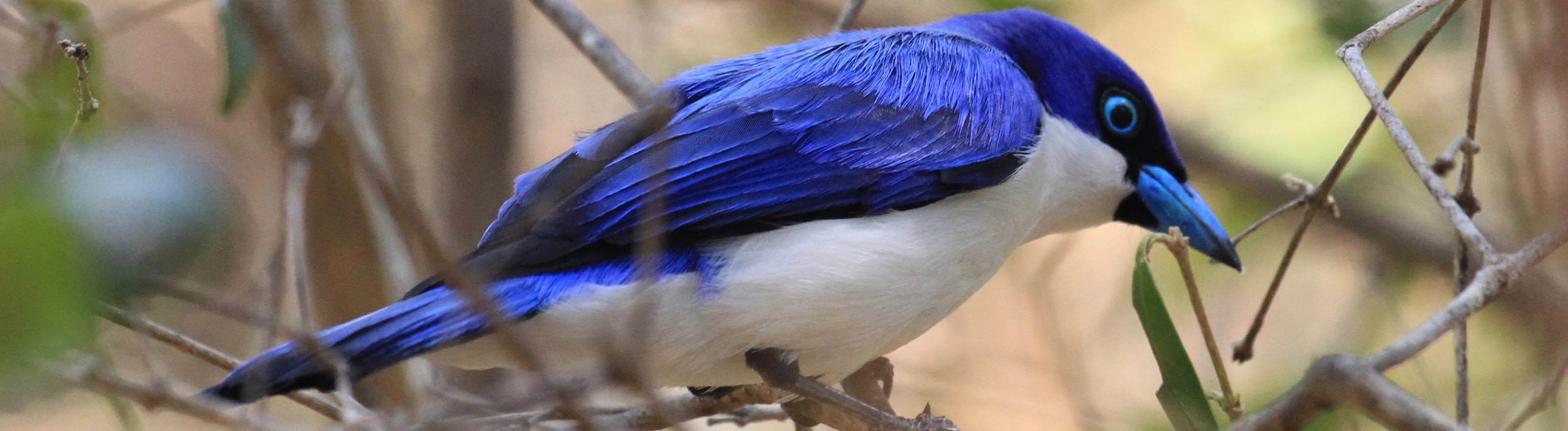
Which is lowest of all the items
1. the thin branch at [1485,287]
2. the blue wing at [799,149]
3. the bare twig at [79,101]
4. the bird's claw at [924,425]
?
the thin branch at [1485,287]

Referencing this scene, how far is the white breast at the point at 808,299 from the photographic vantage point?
2.08m

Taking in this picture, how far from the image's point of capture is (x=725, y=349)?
219cm

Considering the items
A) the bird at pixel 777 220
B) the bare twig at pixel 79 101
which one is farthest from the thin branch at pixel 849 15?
the bare twig at pixel 79 101

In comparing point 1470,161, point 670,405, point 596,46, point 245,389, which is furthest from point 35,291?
point 1470,161

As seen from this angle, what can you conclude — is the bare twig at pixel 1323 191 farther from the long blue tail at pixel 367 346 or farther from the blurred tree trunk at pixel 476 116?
the blurred tree trunk at pixel 476 116

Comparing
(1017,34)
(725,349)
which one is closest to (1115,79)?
(1017,34)

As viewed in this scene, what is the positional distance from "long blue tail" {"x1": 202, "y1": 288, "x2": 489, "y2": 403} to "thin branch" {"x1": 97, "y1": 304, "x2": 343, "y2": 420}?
3.5 inches

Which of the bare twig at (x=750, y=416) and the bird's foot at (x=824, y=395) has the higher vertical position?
the bare twig at (x=750, y=416)

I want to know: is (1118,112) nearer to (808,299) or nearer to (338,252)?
(808,299)

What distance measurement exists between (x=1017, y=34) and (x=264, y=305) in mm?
1880

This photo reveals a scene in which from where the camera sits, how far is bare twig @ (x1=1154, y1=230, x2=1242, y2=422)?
2.13m

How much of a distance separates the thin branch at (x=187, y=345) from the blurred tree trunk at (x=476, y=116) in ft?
5.44

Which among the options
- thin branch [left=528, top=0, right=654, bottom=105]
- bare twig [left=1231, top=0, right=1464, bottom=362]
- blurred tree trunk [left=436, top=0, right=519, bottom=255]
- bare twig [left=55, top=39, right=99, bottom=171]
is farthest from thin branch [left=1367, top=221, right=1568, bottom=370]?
blurred tree trunk [left=436, top=0, right=519, bottom=255]

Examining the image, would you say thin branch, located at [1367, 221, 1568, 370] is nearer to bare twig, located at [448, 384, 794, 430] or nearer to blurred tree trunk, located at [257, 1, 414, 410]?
bare twig, located at [448, 384, 794, 430]
